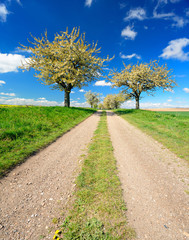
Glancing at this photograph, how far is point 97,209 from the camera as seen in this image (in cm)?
288

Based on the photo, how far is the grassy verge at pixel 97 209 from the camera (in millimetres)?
2352

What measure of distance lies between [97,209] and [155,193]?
1.99 metres

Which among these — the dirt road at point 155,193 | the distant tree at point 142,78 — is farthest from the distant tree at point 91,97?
the dirt road at point 155,193

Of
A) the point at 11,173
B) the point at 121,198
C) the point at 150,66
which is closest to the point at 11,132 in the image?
the point at 11,173

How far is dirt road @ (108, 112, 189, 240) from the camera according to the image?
98.1 inches

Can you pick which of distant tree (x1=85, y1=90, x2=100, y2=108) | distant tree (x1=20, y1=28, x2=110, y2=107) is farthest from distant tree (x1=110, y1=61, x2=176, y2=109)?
distant tree (x1=85, y1=90, x2=100, y2=108)

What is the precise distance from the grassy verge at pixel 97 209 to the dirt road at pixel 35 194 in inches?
15.6

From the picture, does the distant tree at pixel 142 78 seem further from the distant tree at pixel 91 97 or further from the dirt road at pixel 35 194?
the distant tree at pixel 91 97

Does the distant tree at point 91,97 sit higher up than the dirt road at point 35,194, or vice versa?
the distant tree at point 91,97

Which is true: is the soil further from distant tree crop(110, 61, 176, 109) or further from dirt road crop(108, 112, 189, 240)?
distant tree crop(110, 61, 176, 109)

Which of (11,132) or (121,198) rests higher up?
(11,132)

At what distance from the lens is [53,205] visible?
3.06 metres

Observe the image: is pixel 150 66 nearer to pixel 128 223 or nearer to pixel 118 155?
pixel 118 155

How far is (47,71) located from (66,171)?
2281cm
